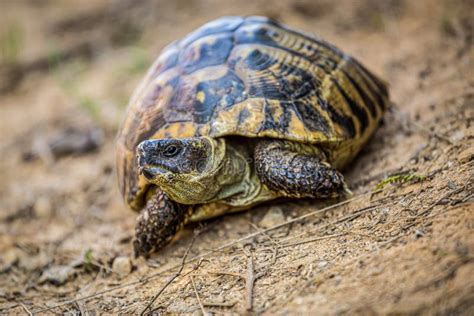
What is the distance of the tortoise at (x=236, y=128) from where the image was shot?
3355 millimetres

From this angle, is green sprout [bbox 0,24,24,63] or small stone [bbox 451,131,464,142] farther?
green sprout [bbox 0,24,24,63]

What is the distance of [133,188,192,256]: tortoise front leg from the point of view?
355 centimetres

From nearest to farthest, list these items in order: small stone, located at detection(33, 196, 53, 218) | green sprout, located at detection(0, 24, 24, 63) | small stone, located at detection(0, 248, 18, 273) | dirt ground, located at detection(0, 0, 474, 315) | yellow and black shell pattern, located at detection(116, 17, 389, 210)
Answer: dirt ground, located at detection(0, 0, 474, 315)
yellow and black shell pattern, located at detection(116, 17, 389, 210)
small stone, located at detection(0, 248, 18, 273)
small stone, located at detection(33, 196, 53, 218)
green sprout, located at detection(0, 24, 24, 63)

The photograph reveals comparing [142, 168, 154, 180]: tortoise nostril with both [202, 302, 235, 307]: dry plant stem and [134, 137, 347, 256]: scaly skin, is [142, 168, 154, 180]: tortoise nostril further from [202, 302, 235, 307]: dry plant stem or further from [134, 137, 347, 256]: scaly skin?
[202, 302, 235, 307]: dry plant stem

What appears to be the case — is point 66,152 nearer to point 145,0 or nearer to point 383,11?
point 145,0

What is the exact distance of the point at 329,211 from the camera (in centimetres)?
349

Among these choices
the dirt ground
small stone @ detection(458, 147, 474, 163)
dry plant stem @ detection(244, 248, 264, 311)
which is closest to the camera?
the dirt ground

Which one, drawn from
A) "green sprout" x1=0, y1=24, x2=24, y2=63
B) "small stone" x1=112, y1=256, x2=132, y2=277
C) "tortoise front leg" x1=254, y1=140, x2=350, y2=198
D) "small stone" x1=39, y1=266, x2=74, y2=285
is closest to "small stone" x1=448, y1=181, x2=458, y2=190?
"tortoise front leg" x1=254, y1=140, x2=350, y2=198

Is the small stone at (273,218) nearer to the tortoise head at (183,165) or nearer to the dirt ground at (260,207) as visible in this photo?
the dirt ground at (260,207)

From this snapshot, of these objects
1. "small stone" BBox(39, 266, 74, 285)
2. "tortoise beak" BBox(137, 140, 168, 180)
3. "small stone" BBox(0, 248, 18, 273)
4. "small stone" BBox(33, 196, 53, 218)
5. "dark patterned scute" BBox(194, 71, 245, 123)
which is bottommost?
"small stone" BBox(33, 196, 53, 218)

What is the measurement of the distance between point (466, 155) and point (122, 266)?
2610 mm

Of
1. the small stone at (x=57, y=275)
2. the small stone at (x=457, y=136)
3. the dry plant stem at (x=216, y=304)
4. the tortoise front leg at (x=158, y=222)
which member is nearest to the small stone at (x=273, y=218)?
the tortoise front leg at (x=158, y=222)

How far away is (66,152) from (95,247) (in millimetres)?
2395

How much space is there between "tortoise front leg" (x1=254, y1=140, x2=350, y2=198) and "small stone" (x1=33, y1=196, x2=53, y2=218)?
2.80 metres
